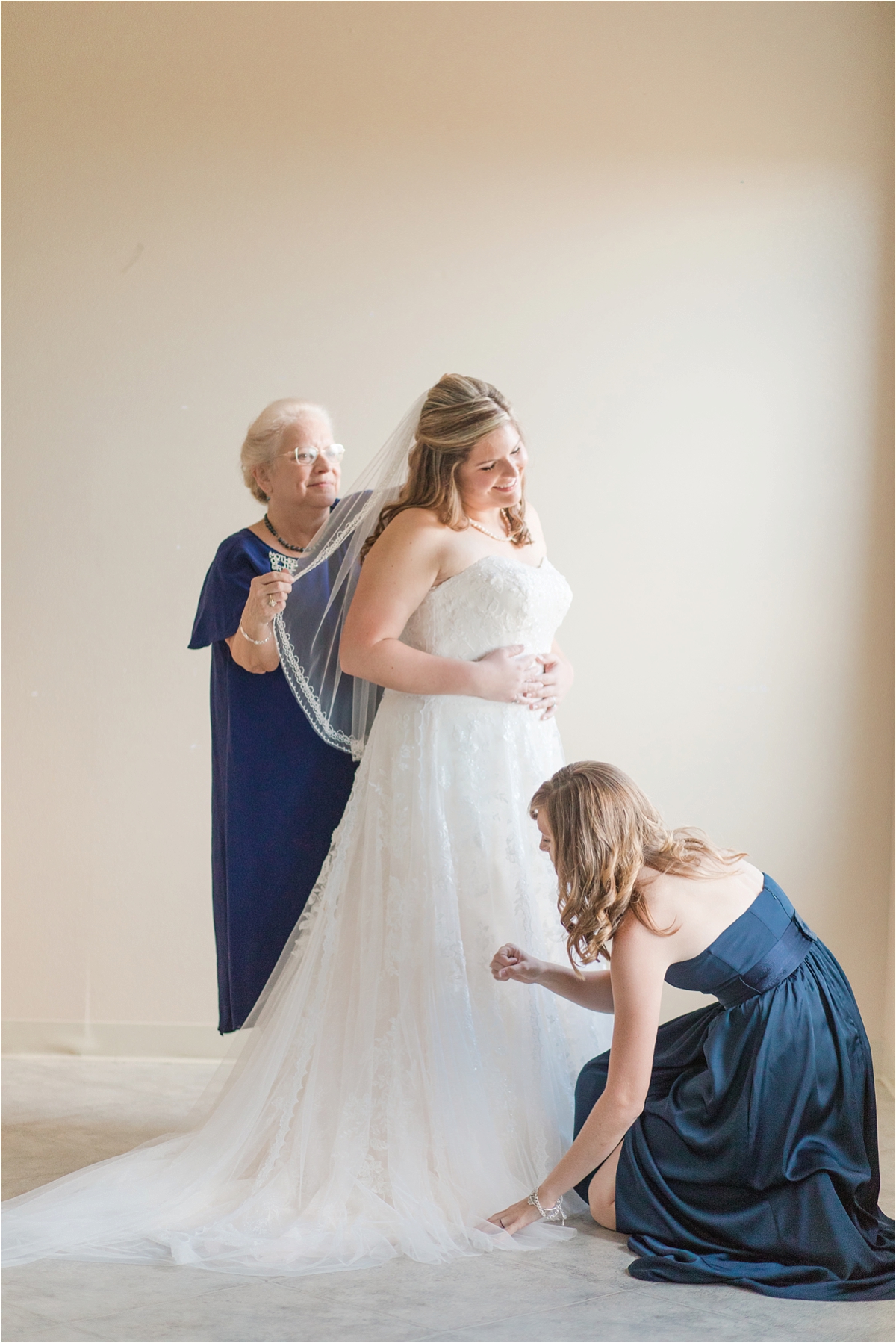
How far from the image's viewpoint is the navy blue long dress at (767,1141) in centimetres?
194

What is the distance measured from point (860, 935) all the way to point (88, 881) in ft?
7.77

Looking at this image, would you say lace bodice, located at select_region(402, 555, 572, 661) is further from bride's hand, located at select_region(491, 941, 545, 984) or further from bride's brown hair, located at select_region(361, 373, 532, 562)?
bride's hand, located at select_region(491, 941, 545, 984)

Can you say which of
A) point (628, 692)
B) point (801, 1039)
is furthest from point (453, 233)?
point (801, 1039)

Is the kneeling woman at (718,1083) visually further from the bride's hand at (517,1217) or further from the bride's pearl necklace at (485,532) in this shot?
the bride's pearl necklace at (485,532)

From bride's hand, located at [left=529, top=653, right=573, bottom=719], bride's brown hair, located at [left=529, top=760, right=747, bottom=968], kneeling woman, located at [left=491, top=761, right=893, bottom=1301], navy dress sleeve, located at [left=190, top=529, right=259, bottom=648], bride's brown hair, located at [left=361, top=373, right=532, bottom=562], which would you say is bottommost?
kneeling woman, located at [left=491, top=761, right=893, bottom=1301]

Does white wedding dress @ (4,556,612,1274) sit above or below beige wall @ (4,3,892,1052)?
below

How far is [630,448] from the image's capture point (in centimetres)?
352

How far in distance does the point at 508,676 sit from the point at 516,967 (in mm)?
568

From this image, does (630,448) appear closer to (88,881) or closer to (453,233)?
(453,233)

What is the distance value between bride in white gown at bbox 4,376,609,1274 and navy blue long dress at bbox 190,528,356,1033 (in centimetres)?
28

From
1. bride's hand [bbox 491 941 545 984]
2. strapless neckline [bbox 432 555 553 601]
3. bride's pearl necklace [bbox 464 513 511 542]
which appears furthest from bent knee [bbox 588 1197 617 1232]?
bride's pearl necklace [bbox 464 513 511 542]

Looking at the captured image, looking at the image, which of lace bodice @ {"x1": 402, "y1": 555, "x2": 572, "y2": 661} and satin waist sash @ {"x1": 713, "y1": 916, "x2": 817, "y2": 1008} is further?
lace bodice @ {"x1": 402, "y1": 555, "x2": 572, "y2": 661}

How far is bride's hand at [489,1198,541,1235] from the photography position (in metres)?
2.04

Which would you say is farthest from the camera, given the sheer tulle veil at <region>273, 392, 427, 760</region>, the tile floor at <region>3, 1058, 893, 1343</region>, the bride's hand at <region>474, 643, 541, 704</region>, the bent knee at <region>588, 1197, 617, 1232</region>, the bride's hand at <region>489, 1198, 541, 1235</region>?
the sheer tulle veil at <region>273, 392, 427, 760</region>
